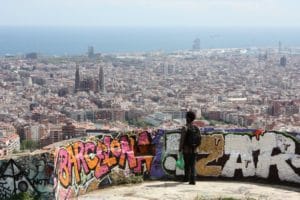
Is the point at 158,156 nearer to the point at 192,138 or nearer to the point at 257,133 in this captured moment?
the point at 192,138

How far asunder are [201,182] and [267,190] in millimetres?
664

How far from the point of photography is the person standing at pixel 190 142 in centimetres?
625

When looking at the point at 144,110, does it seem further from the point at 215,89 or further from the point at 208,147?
the point at 208,147

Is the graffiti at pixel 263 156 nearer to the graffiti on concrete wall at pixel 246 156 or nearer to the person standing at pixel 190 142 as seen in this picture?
the graffiti on concrete wall at pixel 246 156

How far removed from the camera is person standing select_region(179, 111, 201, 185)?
6.25m

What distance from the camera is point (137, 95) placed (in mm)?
95312

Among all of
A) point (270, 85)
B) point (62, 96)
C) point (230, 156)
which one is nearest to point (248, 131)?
point (230, 156)

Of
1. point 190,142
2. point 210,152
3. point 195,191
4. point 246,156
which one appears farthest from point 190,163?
point 246,156

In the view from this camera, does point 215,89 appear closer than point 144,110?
No

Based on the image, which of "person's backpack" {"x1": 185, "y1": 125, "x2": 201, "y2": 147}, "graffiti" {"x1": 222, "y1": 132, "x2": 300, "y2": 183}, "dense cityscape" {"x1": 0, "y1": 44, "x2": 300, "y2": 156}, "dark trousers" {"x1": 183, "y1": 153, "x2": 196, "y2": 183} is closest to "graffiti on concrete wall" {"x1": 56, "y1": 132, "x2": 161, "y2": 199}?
"dark trousers" {"x1": 183, "y1": 153, "x2": 196, "y2": 183}

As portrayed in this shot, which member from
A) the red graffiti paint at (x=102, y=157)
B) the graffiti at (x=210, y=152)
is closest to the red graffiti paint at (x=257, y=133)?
the graffiti at (x=210, y=152)

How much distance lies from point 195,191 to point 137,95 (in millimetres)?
89337

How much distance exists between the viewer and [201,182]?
6.52 m

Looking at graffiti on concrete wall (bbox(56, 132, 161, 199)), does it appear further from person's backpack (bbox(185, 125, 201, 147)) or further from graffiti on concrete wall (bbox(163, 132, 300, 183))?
person's backpack (bbox(185, 125, 201, 147))
